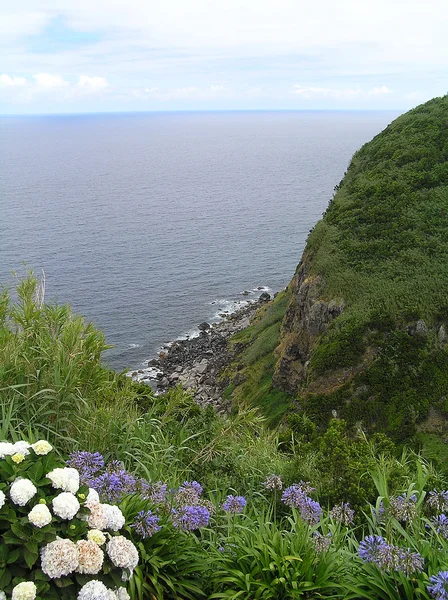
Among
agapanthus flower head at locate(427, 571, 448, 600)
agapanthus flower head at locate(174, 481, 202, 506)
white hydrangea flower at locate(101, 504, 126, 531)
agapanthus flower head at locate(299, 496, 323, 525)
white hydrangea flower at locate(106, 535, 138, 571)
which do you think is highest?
white hydrangea flower at locate(101, 504, 126, 531)

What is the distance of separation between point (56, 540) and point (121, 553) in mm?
556

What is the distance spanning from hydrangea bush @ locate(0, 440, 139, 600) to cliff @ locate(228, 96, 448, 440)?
2645 cm

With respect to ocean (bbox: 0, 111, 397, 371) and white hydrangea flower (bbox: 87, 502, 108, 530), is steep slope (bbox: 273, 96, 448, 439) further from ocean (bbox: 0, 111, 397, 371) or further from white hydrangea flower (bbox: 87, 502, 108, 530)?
white hydrangea flower (bbox: 87, 502, 108, 530)

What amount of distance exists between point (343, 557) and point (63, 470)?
2946 mm

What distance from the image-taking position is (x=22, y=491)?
4.80 meters

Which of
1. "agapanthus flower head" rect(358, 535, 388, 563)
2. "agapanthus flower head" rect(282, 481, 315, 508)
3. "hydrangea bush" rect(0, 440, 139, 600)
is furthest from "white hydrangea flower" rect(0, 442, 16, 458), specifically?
"agapanthus flower head" rect(358, 535, 388, 563)

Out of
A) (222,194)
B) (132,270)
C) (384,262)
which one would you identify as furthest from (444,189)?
(222,194)

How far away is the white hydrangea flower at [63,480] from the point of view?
16.5ft

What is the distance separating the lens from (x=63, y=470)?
5.15 meters

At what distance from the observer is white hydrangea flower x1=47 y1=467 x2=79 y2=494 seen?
504 cm

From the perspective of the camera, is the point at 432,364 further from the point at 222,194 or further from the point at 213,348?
the point at 222,194

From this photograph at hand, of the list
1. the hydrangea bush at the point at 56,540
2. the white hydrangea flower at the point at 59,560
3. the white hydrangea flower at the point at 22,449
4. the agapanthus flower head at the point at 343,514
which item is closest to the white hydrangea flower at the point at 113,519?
the hydrangea bush at the point at 56,540

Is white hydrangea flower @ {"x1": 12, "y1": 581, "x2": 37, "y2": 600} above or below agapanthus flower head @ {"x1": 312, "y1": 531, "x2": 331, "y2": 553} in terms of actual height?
above

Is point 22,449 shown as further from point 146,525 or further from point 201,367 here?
point 201,367
